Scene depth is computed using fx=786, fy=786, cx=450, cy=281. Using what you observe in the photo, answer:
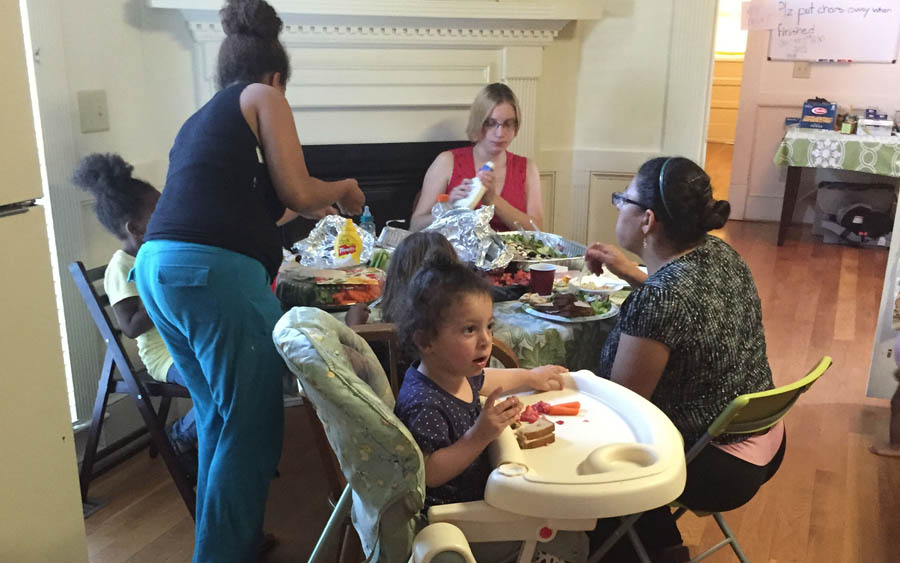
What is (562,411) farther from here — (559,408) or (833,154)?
(833,154)

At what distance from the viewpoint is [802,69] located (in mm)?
6043

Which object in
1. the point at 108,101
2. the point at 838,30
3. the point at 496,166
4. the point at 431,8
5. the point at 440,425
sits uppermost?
the point at 838,30

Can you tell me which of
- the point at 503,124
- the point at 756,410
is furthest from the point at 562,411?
the point at 503,124

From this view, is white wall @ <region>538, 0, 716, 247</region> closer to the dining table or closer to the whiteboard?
the dining table

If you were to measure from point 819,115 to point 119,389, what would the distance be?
199 inches

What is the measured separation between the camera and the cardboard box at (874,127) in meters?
5.39

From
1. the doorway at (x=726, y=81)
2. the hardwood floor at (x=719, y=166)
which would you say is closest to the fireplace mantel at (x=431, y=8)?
the hardwood floor at (x=719, y=166)

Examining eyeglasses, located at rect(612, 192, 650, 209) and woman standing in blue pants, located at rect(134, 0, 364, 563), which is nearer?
woman standing in blue pants, located at rect(134, 0, 364, 563)

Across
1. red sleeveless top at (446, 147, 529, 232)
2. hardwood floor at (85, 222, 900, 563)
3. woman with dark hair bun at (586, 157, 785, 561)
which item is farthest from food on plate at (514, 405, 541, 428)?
red sleeveless top at (446, 147, 529, 232)

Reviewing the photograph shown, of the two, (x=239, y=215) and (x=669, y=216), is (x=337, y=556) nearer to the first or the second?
(x=239, y=215)

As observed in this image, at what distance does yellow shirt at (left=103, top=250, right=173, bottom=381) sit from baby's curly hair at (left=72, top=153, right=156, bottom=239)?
108 millimetres

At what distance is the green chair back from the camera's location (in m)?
1.55

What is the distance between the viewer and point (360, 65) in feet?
11.3

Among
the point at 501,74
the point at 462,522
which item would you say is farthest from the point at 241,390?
the point at 501,74
